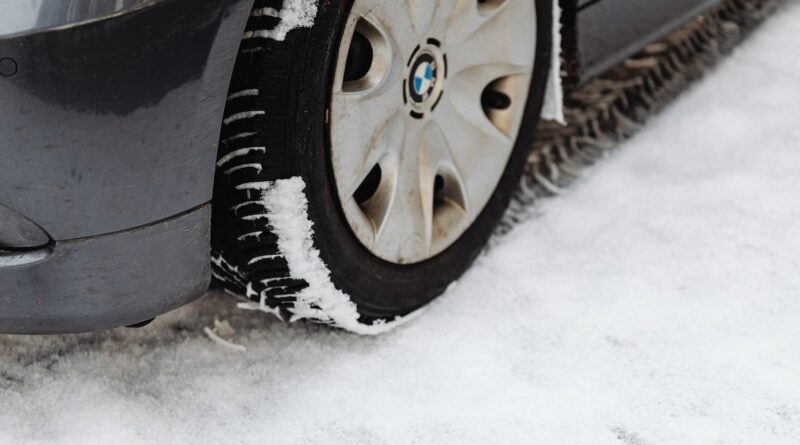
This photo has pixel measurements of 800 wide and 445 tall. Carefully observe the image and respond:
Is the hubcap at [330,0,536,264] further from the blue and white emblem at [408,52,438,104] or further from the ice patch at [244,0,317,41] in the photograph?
the ice patch at [244,0,317,41]

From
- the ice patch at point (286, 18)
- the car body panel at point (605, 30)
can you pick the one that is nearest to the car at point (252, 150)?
the ice patch at point (286, 18)

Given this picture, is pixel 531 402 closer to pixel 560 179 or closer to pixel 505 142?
pixel 505 142

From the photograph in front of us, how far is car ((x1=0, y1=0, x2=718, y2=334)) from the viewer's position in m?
1.42

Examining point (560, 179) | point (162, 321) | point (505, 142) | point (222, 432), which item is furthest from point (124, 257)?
point (560, 179)

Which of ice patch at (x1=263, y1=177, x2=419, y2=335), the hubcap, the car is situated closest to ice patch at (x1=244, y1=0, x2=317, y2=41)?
the car

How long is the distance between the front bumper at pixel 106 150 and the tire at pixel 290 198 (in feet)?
0.25

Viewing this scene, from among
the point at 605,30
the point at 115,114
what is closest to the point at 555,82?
the point at 605,30

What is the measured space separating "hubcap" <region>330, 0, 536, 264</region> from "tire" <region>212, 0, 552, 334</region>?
44 millimetres

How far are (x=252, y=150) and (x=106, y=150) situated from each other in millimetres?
274

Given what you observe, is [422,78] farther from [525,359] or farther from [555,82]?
[525,359]

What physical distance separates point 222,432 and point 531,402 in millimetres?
599

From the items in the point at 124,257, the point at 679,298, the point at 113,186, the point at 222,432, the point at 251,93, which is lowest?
the point at 222,432

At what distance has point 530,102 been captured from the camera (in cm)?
230

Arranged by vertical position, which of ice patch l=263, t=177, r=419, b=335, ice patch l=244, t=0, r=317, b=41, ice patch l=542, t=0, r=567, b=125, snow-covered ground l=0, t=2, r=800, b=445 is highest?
ice patch l=244, t=0, r=317, b=41
